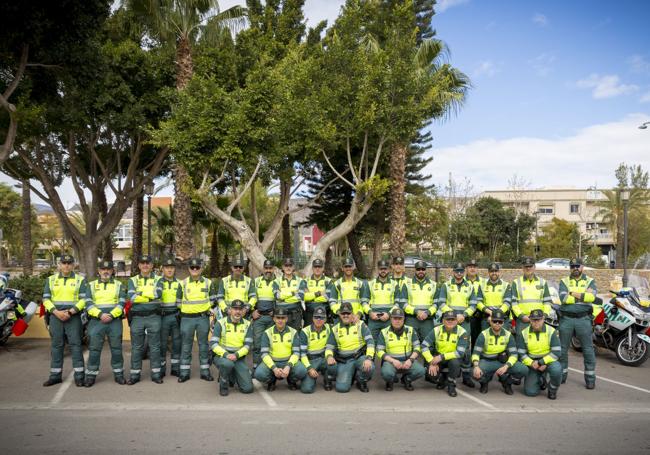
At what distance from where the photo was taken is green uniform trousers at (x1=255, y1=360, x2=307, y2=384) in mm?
8016

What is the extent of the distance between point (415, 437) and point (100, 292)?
520 cm

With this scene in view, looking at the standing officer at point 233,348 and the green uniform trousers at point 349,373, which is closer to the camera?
the standing officer at point 233,348

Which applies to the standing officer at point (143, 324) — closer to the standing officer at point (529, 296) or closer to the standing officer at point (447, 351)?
the standing officer at point (447, 351)

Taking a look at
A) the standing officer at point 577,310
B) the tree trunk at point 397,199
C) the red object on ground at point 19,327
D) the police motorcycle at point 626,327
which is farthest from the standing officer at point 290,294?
the tree trunk at point 397,199

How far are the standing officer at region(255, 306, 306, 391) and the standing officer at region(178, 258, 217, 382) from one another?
1249 millimetres

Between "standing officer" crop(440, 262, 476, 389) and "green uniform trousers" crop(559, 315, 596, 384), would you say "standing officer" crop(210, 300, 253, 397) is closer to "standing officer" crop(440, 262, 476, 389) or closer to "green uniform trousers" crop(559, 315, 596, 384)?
"standing officer" crop(440, 262, 476, 389)

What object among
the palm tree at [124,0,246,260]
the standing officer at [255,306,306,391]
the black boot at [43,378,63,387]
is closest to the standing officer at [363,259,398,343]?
the standing officer at [255,306,306,391]

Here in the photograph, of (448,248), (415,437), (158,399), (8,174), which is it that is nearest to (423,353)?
(415,437)

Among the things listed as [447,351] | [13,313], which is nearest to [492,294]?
[447,351]

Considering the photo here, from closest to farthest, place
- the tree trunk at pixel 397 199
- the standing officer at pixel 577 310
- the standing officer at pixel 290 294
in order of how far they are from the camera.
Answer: the standing officer at pixel 577 310 < the standing officer at pixel 290 294 < the tree trunk at pixel 397 199

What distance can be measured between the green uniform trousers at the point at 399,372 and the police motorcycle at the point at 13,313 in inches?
273

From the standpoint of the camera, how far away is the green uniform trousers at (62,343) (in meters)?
8.39

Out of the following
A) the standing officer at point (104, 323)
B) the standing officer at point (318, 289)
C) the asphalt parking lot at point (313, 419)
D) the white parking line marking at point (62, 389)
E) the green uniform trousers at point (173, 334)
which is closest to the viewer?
the asphalt parking lot at point (313, 419)

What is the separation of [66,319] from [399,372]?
507 centimetres
